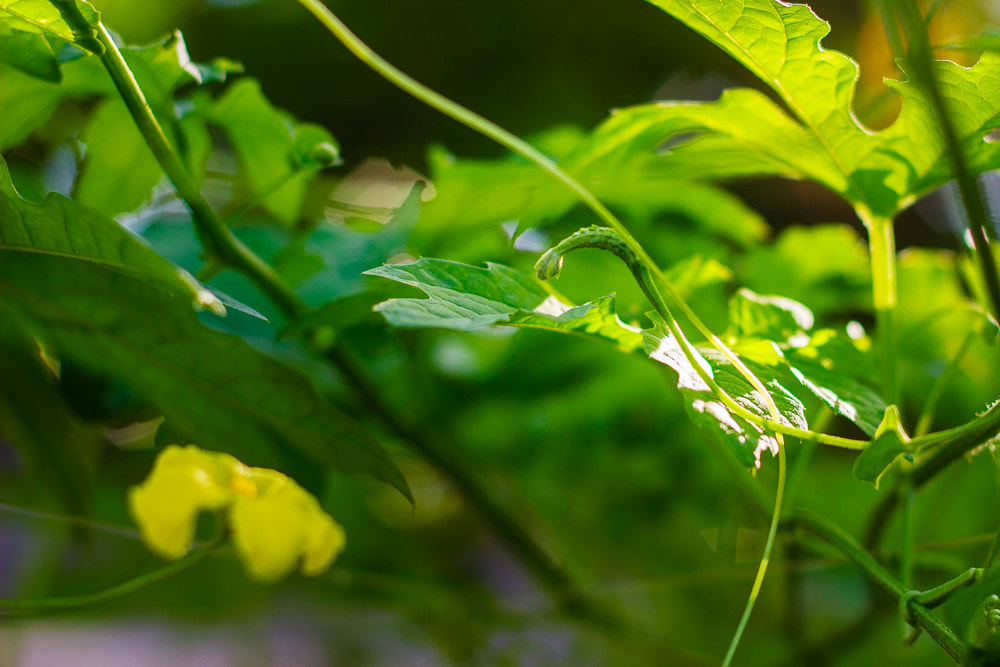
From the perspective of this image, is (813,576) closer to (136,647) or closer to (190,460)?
(190,460)

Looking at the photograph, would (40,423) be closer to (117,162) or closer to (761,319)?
(117,162)

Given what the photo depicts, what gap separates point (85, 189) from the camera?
38cm

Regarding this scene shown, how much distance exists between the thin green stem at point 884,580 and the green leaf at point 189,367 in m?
0.18

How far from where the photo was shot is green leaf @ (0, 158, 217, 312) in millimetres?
228

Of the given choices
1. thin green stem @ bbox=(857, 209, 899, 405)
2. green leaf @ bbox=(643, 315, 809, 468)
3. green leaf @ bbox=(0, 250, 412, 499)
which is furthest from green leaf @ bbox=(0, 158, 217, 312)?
thin green stem @ bbox=(857, 209, 899, 405)

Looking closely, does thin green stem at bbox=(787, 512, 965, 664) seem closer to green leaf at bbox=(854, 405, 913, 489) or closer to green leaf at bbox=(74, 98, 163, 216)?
green leaf at bbox=(854, 405, 913, 489)

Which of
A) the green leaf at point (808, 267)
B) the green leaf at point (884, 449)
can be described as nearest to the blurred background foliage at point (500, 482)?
the green leaf at point (808, 267)

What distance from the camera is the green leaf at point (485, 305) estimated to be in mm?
217

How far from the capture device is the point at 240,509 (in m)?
0.36

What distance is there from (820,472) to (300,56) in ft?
2.98

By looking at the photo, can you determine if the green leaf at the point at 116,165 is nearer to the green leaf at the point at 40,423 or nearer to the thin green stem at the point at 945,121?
the green leaf at the point at 40,423

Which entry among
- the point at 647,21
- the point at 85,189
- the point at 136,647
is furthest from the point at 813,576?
the point at 647,21

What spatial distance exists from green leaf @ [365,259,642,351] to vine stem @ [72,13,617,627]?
0.43 feet

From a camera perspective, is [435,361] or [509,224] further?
[435,361]
